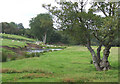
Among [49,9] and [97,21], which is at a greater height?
[49,9]

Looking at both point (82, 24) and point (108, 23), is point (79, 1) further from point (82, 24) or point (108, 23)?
point (108, 23)

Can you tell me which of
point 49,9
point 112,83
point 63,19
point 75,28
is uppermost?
point 49,9

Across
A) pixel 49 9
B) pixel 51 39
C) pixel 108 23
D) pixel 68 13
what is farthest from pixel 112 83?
pixel 51 39

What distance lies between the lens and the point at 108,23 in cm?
1102

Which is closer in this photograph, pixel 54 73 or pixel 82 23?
pixel 54 73

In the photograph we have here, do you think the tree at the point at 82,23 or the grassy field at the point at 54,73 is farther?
the tree at the point at 82,23

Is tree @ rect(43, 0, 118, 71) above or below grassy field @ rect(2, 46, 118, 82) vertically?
above

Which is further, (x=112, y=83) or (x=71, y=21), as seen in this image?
(x=71, y=21)

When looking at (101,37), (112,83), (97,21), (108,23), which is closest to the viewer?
(112,83)

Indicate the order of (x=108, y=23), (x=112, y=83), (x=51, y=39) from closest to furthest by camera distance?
(x=112, y=83)
(x=108, y=23)
(x=51, y=39)

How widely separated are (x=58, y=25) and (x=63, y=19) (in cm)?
95

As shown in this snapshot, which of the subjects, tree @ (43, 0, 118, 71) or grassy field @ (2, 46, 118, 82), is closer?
grassy field @ (2, 46, 118, 82)

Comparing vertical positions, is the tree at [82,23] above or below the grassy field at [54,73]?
above

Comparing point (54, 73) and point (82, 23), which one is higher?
point (82, 23)
